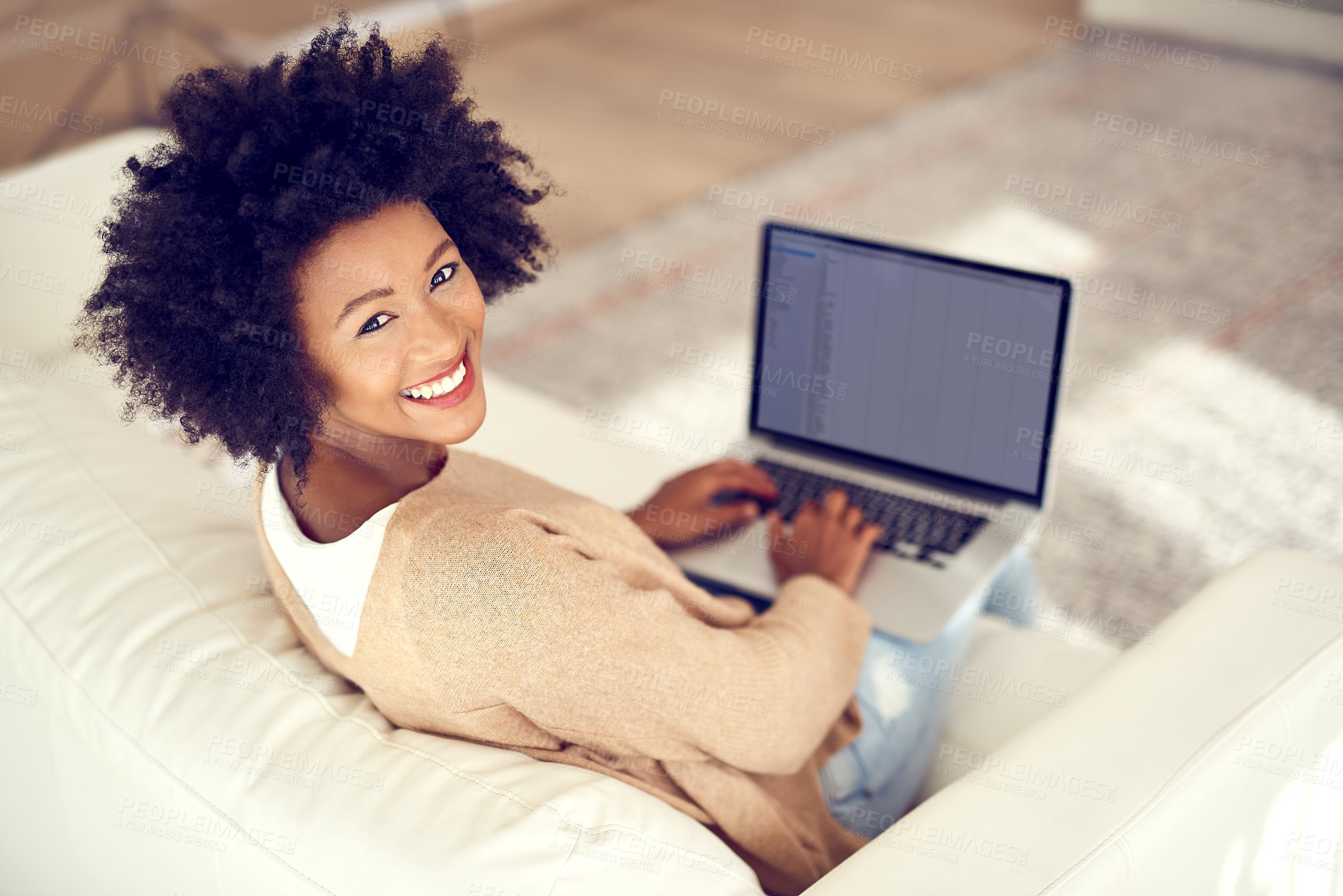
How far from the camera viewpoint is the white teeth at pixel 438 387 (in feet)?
3.33

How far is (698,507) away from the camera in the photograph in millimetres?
1483

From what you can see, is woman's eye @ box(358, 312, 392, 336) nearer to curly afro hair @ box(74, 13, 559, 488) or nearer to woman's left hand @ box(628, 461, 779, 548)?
curly afro hair @ box(74, 13, 559, 488)

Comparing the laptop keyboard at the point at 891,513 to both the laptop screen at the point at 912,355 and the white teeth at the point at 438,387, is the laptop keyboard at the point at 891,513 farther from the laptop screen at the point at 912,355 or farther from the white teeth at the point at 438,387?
the white teeth at the point at 438,387

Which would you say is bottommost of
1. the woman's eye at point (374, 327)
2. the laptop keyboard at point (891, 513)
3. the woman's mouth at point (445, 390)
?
the laptop keyboard at point (891, 513)

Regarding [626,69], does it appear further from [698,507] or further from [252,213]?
[252,213]

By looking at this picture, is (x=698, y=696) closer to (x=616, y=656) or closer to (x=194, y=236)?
(x=616, y=656)

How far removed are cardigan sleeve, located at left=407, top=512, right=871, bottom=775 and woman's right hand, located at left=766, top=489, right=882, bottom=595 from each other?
0.28 meters

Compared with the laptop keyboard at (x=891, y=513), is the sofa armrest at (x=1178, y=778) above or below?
above

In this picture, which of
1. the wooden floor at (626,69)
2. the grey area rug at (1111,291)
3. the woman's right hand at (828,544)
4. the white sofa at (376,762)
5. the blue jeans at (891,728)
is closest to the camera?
the white sofa at (376,762)

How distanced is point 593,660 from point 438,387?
0.89ft

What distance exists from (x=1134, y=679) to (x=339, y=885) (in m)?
0.67

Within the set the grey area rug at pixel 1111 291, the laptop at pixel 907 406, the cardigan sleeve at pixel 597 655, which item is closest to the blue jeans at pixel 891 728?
the laptop at pixel 907 406

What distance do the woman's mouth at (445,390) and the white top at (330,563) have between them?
0.10 metres

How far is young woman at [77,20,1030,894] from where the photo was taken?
941mm
